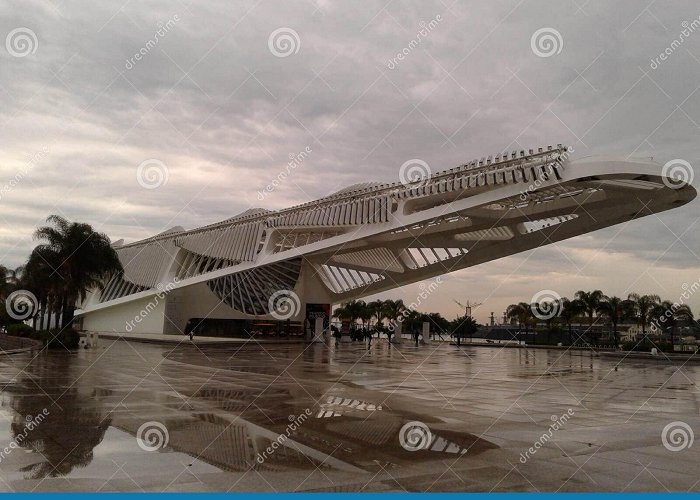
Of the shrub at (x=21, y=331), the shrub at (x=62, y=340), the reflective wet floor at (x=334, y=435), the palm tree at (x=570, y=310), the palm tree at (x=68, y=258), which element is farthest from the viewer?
the palm tree at (x=570, y=310)

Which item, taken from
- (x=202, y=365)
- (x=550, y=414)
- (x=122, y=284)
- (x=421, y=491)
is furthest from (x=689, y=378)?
(x=122, y=284)

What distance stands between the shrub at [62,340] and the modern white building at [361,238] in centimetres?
1537

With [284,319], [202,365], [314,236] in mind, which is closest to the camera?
[202,365]

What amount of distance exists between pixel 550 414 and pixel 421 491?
5951 millimetres

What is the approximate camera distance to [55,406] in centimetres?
1043

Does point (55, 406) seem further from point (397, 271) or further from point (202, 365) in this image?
point (397, 271)

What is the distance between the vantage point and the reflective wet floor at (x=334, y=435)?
20.6 feet

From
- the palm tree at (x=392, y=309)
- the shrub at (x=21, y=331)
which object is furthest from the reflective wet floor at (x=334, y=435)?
the palm tree at (x=392, y=309)

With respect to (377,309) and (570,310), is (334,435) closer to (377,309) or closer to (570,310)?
(570,310)

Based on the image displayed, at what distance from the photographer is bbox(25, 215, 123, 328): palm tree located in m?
31.6

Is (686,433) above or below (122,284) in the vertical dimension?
below

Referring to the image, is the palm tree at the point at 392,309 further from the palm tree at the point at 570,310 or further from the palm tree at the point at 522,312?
the palm tree at the point at 570,310

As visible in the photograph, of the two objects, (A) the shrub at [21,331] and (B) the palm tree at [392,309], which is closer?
(A) the shrub at [21,331]

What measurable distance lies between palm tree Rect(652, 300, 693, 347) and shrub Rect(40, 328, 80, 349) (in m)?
44.6
